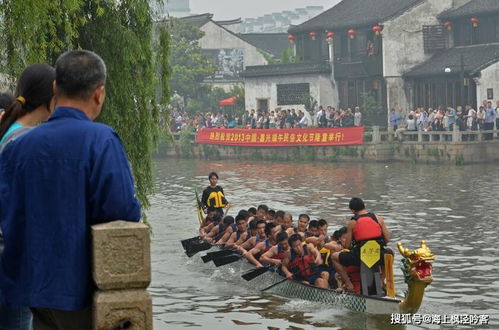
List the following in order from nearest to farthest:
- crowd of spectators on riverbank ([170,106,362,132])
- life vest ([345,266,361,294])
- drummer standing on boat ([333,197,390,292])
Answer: drummer standing on boat ([333,197,390,292]), life vest ([345,266,361,294]), crowd of spectators on riverbank ([170,106,362,132])

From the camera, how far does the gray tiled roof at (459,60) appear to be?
42656mm

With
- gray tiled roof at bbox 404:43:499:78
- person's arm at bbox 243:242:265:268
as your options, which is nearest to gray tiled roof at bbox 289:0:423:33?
gray tiled roof at bbox 404:43:499:78

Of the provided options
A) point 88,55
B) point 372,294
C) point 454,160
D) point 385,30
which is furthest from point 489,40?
point 88,55

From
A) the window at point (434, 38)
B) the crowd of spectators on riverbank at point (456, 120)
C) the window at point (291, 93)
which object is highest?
the window at point (434, 38)

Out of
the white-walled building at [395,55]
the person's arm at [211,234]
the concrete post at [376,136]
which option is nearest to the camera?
the person's arm at [211,234]

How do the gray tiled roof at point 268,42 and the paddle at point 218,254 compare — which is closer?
the paddle at point 218,254

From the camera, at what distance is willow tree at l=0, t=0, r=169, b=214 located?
10.4 m

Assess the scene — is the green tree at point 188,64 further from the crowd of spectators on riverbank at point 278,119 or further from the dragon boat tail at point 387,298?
the dragon boat tail at point 387,298

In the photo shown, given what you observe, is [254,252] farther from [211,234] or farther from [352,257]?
[352,257]

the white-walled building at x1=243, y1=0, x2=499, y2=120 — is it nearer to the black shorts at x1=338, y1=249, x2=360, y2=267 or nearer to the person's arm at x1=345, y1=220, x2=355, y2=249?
the black shorts at x1=338, y1=249, x2=360, y2=267

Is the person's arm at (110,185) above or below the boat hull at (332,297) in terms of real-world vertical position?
above

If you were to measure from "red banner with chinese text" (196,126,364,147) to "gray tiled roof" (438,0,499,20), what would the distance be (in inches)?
320

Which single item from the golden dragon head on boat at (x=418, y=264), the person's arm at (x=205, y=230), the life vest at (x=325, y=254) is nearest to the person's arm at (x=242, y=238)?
the person's arm at (x=205, y=230)

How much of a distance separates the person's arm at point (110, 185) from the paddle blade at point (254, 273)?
39.9 feet
